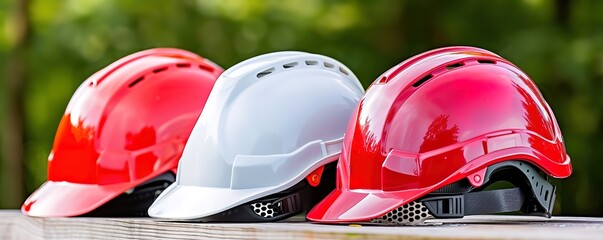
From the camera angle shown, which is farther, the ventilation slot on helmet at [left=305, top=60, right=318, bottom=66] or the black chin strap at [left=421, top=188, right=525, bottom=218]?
the ventilation slot on helmet at [left=305, top=60, right=318, bottom=66]

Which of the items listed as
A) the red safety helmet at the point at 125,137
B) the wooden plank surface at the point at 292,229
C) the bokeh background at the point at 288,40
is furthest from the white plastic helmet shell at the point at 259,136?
the bokeh background at the point at 288,40

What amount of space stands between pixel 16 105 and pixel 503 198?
1039cm

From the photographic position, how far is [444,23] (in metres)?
11.8

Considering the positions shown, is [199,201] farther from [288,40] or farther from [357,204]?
[288,40]

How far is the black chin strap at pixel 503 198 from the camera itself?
327cm

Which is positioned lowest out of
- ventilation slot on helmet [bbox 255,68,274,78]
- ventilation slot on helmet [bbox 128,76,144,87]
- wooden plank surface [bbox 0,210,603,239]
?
wooden plank surface [bbox 0,210,603,239]

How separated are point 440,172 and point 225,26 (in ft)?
31.5

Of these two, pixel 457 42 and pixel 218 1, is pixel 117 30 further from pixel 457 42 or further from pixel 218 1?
pixel 457 42

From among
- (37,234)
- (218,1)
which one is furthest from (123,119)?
(218,1)

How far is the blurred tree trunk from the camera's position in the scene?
1289cm

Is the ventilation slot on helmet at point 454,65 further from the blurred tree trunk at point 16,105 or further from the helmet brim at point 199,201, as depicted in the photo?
the blurred tree trunk at point 16,105

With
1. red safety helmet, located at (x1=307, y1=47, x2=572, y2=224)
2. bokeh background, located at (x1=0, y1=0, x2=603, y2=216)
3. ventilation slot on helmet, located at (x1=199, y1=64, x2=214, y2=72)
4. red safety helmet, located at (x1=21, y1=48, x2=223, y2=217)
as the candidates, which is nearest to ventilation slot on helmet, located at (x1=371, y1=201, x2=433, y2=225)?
red safety helmet, located at (x1=307, y1=47, x2=572, y2=224)

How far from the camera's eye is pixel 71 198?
14.1ft

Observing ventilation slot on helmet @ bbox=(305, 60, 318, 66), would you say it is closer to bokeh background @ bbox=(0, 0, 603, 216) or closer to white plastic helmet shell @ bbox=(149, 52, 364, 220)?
white plastic helmet shell @ bbox=(149, 52, 364, 220)
